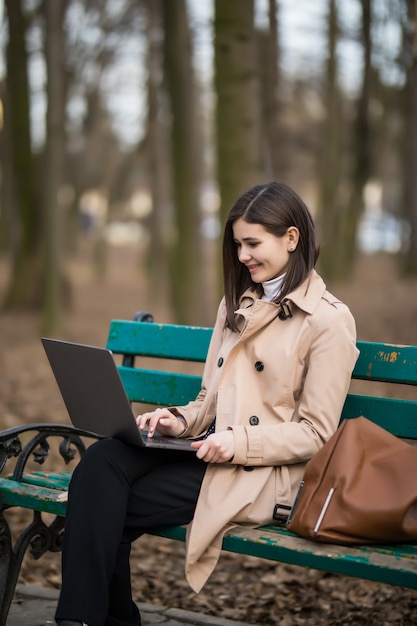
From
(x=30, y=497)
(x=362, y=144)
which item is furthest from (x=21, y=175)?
(x=30, y=497)

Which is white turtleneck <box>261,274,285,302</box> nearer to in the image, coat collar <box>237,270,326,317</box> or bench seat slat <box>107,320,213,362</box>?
coat collar <box>237,270,326,317</box>

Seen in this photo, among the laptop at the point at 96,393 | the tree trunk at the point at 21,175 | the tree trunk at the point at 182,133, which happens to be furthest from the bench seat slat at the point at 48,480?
the tree trunk at the point at 21,175

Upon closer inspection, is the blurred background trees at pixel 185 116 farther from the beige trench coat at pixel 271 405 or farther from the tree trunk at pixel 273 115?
the beige trench coat at pixel 271 405

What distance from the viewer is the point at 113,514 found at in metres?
3.01

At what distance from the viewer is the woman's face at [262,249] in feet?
10.8

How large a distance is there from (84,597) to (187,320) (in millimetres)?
8022

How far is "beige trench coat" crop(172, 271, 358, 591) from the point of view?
3.04 metres

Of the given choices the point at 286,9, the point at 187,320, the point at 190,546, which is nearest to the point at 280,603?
the point at 190,546

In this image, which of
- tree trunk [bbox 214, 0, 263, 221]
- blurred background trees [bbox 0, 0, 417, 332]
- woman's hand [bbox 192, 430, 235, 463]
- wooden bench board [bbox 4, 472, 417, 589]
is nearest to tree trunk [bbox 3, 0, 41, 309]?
blurred background trees [bbox 0, 0, 417, 332]

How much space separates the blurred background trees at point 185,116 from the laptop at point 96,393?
301 centimetres

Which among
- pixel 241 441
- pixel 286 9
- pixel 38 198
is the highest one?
pixel 286 9

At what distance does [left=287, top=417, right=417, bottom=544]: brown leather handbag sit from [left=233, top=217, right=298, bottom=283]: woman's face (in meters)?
0.73

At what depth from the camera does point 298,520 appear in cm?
287

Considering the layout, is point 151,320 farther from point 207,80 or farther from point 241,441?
point 207,80
